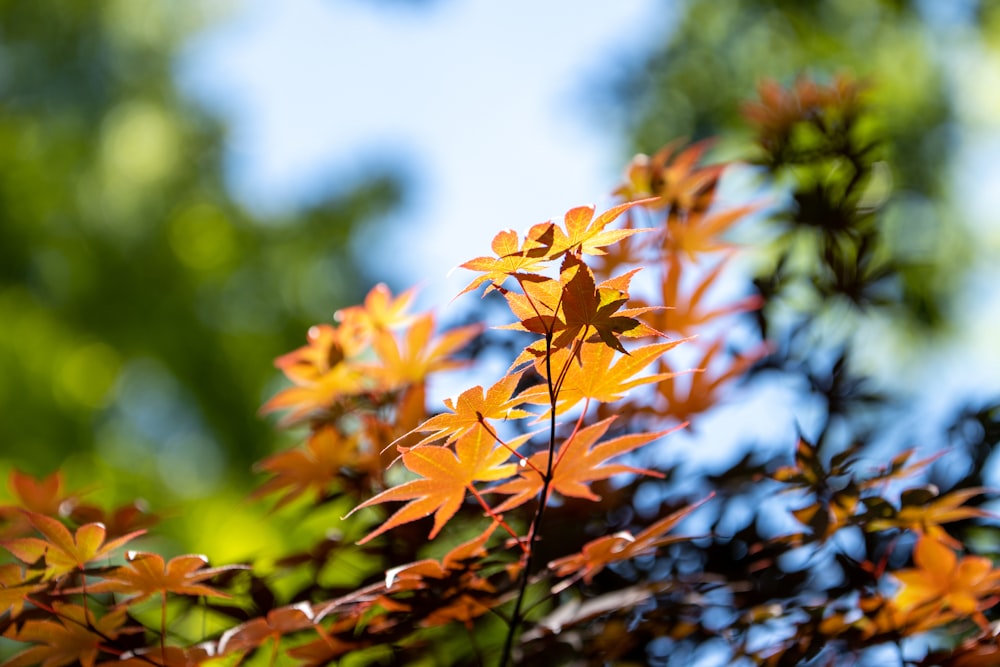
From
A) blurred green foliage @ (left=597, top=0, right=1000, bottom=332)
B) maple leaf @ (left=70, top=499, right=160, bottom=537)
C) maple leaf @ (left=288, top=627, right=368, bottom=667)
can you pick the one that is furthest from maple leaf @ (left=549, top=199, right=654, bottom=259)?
blurred green foliage @ (left=597, top=0, right=1000, bottom=332)

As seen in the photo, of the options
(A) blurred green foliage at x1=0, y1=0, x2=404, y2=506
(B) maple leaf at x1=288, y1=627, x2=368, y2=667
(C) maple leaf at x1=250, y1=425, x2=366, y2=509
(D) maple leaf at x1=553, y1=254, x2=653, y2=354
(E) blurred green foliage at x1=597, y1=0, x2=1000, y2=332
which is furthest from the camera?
(A) blurred green foliage at x1=0, y1=0, x2=404, y2=506

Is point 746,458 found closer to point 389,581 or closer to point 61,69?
point 389,581

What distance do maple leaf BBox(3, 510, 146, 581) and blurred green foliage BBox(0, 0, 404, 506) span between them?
4.82m

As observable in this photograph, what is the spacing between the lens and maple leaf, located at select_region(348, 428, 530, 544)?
39 centimetres

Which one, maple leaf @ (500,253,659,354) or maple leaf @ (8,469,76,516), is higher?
maple leaf @ (500,253,659,354)

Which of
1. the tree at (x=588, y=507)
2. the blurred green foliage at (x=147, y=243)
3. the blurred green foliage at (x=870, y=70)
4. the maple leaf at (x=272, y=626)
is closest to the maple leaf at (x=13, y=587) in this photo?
the tree at (x=588, y=507)

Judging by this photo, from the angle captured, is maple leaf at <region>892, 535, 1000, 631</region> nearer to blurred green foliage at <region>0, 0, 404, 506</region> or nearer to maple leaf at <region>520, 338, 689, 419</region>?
maple leaf at <region>520, 338, 689, 419</region>

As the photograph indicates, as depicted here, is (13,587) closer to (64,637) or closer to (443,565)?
(64,637)

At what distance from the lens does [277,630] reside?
0.44 metres

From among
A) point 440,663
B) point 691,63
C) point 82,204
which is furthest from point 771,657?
point 82,204

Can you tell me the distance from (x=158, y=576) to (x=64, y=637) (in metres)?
0.07

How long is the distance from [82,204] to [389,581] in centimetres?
667

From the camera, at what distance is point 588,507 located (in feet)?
1.94

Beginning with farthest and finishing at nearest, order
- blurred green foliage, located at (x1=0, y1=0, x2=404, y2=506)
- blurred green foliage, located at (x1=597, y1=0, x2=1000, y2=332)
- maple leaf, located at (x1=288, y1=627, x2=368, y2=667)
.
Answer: blurred green foliage, located at (x1=0, y1=0, x2=404, y2=506), blurred green foliage, located at (x1=597, y1=0, x2=1000, y2=332), maple leaf, located at (x1=288, y1=627, x2=368, y2=667)
